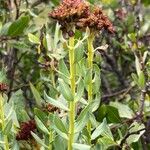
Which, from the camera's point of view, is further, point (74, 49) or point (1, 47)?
point (1, 47)

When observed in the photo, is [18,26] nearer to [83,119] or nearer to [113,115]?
[113,115]

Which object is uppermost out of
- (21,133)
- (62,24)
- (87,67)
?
(62,24)

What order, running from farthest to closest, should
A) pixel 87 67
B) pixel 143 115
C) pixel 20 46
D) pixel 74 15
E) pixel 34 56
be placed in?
pixel 34 56 → pixel 20 46 → pixel 143 115 → pixel 87 67 → pixel 74 15

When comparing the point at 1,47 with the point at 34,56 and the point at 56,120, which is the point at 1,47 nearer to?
the point at 34,56

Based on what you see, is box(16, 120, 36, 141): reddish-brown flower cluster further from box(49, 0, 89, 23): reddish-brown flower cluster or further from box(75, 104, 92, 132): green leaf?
box(49, 0, 89, 23): reddish-brown flower cluster

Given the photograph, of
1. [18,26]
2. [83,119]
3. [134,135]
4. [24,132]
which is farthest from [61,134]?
[18,26]

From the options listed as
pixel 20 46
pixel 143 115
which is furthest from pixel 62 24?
pixel 20 46

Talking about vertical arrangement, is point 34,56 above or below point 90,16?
below

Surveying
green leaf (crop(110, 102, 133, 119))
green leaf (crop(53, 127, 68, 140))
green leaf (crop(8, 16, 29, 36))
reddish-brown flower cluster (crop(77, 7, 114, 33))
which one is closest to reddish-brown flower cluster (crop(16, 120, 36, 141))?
green leaf (crop(53, 127, 68, 140))
